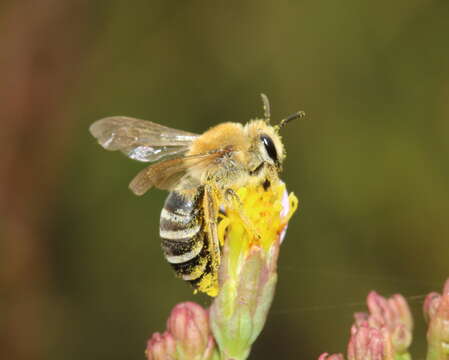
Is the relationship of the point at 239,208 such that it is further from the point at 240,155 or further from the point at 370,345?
the point at 370,345

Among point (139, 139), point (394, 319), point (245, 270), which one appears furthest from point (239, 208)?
point (394, 319)

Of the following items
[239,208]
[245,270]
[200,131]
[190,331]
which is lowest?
[190,331]

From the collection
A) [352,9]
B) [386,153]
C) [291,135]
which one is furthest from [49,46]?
[386,153]

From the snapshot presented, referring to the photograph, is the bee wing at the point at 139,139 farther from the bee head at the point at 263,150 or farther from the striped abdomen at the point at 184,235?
the striped abdomen at the point at 184,235

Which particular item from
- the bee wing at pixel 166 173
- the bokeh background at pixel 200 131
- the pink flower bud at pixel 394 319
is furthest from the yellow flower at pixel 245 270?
the bokeh background at pixel 200 131

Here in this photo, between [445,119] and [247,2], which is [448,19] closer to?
[445,119]

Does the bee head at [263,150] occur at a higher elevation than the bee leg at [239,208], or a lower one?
higher

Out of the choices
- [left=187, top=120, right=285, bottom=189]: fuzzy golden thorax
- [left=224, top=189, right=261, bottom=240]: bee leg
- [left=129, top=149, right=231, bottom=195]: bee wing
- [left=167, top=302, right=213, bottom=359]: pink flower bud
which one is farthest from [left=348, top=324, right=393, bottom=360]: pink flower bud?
[left=129, top=149, right=231, bottom=195]: bee wing
